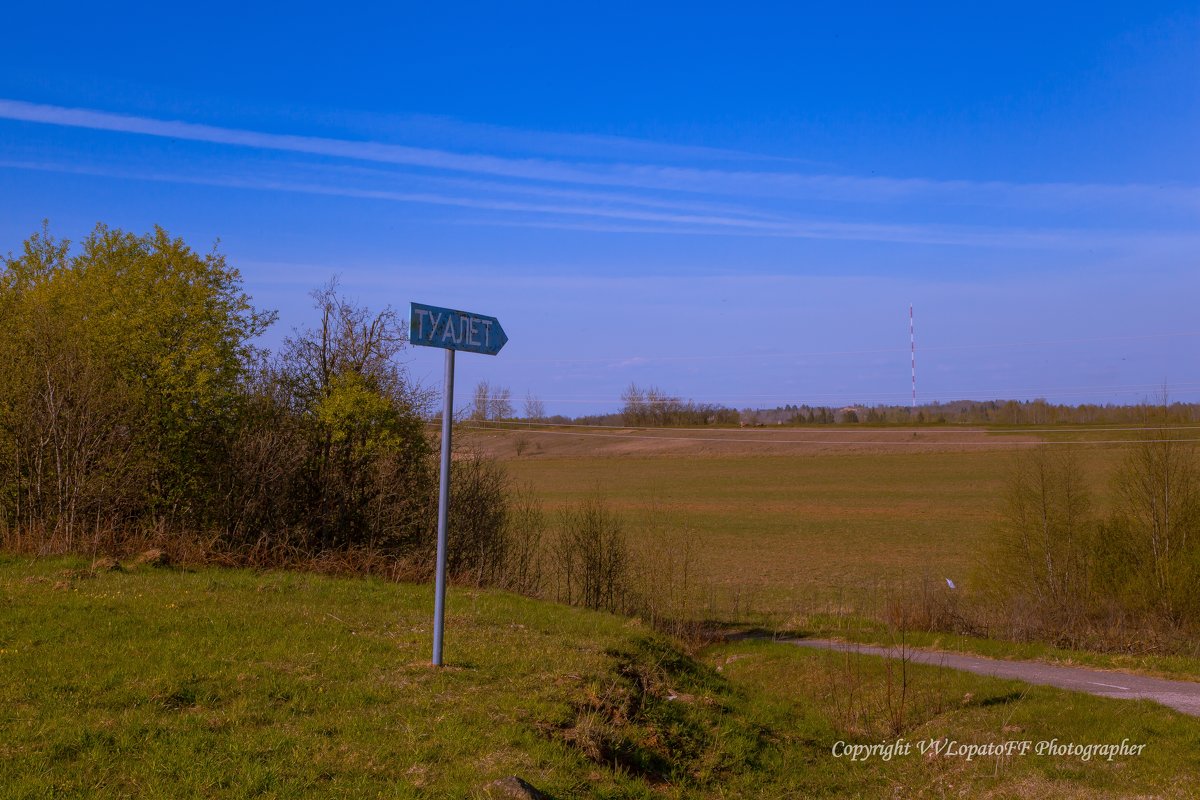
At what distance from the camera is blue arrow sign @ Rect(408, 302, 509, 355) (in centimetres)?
849

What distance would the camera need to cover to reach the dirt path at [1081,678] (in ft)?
39.5

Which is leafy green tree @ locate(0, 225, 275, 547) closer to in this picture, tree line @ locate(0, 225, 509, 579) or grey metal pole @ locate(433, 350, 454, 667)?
tree line @ locate(0, 225, 509, 579)

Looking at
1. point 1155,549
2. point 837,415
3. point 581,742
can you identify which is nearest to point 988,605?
point 1155,549

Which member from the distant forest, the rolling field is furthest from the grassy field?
the distant forest

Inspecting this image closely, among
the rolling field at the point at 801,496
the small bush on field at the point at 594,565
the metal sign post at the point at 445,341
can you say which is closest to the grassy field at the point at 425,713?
the metal sign post at the point at 445,341

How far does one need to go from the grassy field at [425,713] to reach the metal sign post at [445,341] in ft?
2.93

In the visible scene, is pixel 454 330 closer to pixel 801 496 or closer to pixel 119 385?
pixel 119 385

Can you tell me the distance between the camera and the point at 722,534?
4809 centimetres

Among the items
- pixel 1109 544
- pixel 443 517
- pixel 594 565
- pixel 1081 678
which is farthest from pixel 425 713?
pixel 1109 544

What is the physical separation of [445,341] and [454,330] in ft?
0.63

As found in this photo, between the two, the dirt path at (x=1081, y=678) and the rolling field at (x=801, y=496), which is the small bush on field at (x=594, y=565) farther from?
the dirt path at (x=1081, y=678)

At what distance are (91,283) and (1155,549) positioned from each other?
98.1 feet

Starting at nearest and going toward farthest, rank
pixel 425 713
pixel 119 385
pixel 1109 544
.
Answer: pixel 425 713, pixel 119 385, pixel 1109 544

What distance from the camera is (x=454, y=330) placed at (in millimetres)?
8852
